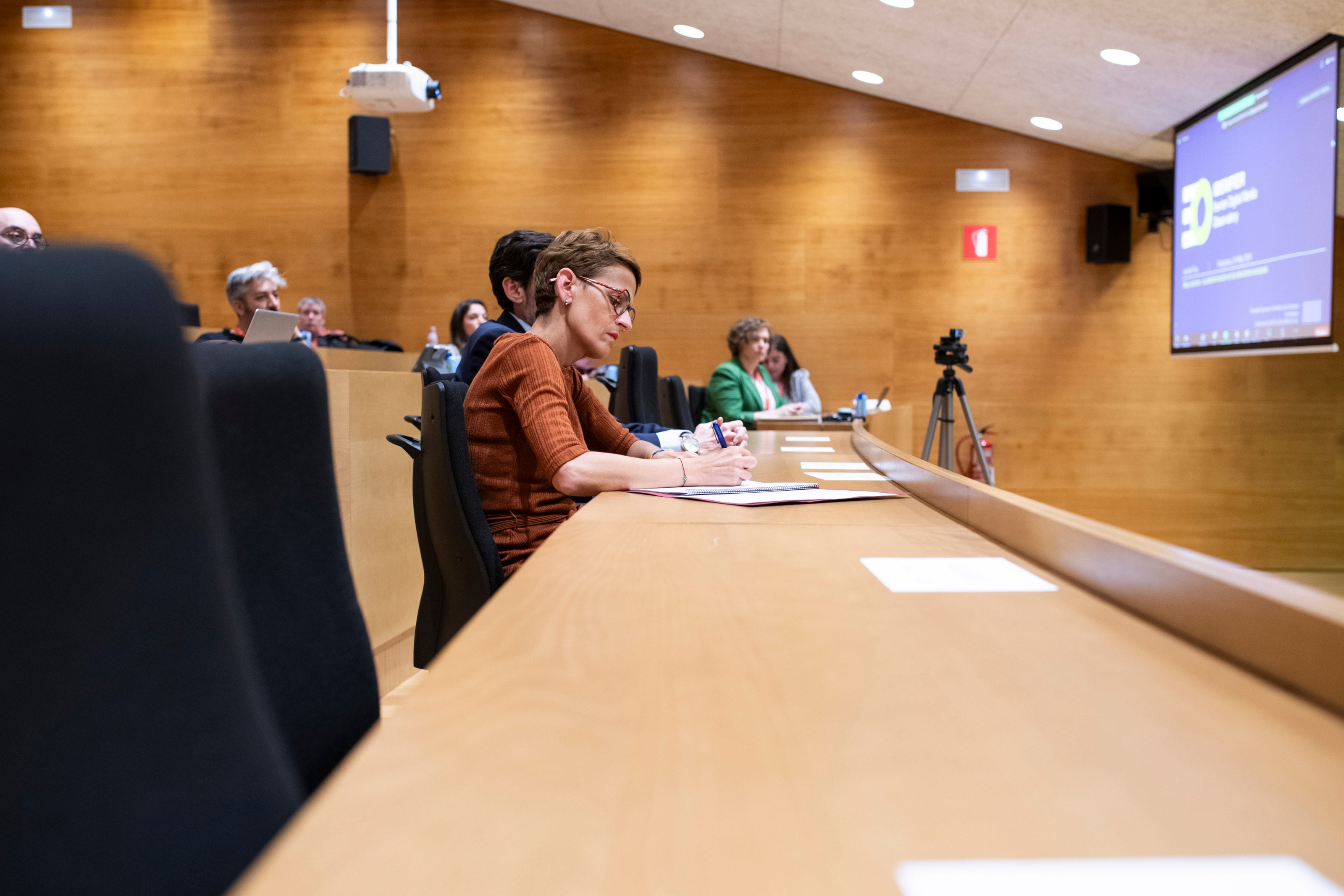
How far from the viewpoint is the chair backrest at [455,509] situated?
56.1 inches

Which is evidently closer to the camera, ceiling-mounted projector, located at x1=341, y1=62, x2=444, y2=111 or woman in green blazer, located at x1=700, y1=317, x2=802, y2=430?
woman in green blazer, located at x1=700, y1=317, x2=802, y2=430

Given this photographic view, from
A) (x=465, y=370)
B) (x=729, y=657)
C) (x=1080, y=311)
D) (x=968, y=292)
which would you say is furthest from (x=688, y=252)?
(x=729, y=657)

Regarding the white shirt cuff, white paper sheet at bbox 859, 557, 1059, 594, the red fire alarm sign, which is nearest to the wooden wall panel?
the red fire alarm sign

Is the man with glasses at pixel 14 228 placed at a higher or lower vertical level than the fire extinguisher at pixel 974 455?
higher

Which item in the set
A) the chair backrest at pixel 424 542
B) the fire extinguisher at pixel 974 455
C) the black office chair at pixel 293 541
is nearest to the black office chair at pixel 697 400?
the fire extinguisher at pixel 974 455

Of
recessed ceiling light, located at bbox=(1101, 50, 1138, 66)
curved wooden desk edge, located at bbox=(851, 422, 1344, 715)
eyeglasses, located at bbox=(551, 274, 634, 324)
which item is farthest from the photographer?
recessed ceiling light, located at bbox=(1101, 50, 1138, 66)

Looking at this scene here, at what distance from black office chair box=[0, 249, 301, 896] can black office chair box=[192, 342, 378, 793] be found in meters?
0.24

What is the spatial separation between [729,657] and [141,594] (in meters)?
0.36

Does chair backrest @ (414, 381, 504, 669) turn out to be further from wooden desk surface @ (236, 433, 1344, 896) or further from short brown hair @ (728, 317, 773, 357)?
short brown hair @ (728, 317, 773, 357)

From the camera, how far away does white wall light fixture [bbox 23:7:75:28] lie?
21.4 ft

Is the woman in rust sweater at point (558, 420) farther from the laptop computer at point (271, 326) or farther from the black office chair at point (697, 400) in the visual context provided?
the black office chair at point (697, 400)

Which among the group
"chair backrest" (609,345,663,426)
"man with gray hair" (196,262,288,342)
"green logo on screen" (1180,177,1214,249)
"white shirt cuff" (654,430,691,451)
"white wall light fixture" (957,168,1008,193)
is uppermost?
"white wall light fixture" (957,168,1008,193)

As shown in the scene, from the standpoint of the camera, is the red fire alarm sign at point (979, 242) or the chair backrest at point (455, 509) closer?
the chair backrest at point (455, 509)

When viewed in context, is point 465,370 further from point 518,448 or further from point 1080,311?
point 1080,311
